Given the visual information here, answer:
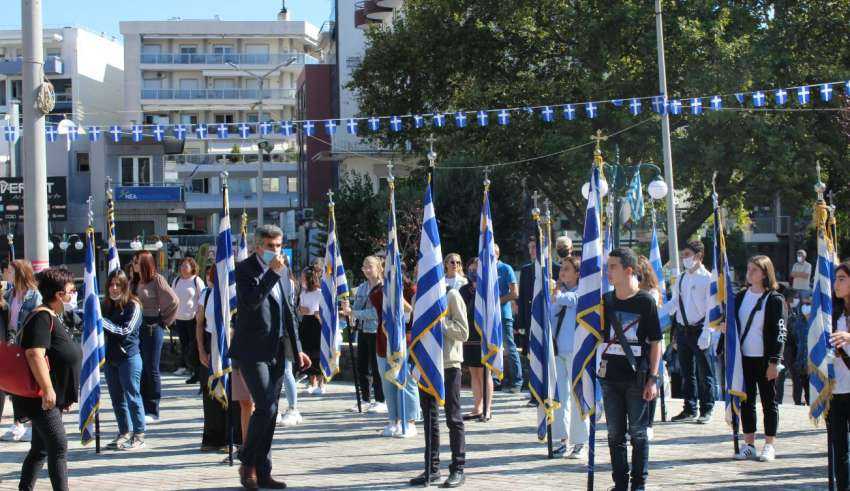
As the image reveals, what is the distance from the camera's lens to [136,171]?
60.2 meters

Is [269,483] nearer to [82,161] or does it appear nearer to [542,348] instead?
[542,348]

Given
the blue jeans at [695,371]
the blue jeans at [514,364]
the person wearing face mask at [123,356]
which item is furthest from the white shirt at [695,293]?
the person wearing face mask at [123,356]

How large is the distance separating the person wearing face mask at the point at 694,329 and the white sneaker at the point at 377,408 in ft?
11.6

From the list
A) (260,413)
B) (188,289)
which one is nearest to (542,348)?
(260,413)

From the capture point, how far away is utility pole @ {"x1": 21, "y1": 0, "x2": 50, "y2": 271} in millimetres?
14586

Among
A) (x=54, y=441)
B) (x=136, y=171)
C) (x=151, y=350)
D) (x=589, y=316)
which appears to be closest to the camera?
(x=54, y=441)

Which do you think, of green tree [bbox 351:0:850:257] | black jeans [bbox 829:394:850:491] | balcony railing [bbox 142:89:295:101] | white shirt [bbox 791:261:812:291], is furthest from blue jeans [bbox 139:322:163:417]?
balcony railing [bbox 142:89:295:101]

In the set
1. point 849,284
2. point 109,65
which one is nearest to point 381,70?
point 849,284

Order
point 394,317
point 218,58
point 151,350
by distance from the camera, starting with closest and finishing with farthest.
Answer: point 394,317 → point 151,350 → point 218,58

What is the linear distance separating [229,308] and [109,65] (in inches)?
3168

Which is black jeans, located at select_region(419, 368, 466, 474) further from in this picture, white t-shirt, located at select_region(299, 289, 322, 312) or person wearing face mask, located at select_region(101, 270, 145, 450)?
white t-shirt, located at select_region(299, 289, 322, 312)

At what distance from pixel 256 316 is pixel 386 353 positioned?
3175 mm

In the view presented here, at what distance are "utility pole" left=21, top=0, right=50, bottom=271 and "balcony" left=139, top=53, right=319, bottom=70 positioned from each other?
72831mm

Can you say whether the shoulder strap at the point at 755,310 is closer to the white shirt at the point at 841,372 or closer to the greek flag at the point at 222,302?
the white shirt at the point at 841,372
